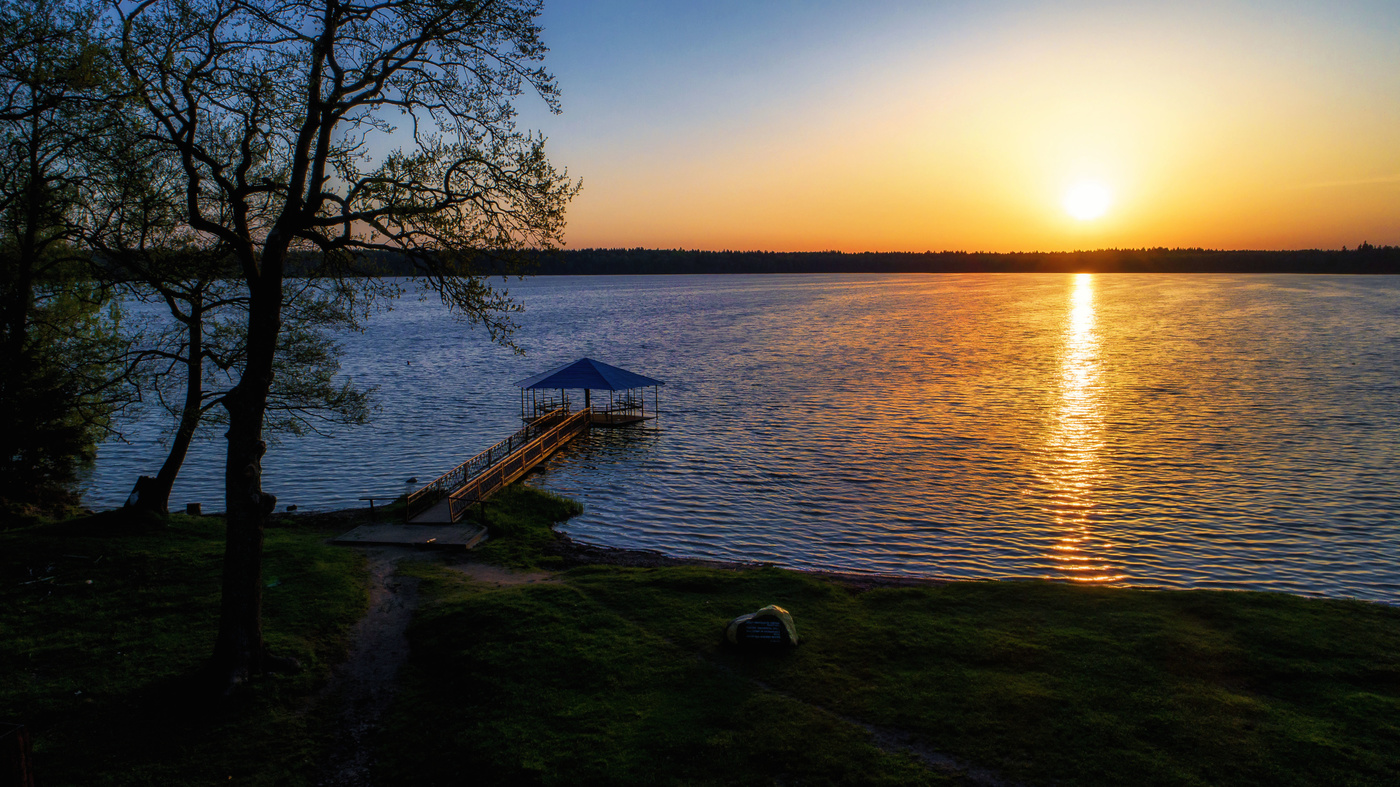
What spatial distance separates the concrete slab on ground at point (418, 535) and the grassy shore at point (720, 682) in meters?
3.12

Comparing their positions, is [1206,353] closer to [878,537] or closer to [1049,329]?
[1049,329]

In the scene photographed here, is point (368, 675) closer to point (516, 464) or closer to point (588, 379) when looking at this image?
point (516, 464)

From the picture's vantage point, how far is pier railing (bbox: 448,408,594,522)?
24094mm

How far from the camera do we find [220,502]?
28609 millimetres

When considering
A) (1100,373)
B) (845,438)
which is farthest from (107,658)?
(1100,373)

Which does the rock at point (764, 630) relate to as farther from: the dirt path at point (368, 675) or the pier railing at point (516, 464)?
the pier railing at point (516, 464)

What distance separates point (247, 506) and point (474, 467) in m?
20.2

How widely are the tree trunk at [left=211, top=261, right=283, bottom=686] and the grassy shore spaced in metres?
0.72

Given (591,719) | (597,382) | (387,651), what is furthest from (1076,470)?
(387,651)

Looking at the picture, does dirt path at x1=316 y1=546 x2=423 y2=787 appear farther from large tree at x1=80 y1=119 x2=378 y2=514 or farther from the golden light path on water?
the golden light path on water

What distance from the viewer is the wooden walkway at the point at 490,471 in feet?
77.4

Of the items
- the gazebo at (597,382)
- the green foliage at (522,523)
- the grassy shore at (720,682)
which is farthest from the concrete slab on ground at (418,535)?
the gazebo at (597,382)

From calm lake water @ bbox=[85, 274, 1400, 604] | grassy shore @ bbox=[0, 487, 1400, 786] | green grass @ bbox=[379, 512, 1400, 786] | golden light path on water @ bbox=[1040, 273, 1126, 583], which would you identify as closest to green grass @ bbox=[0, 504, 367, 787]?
grassy shore @ bbox=[0, 487, 1400, 786]

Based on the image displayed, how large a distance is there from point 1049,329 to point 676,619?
10923cm
